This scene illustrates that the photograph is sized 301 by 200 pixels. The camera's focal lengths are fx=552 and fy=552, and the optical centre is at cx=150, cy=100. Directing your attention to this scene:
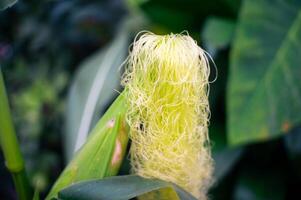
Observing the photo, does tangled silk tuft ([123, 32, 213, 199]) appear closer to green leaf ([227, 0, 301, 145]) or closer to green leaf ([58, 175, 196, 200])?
green leaf ([58, 175, 196, 200])

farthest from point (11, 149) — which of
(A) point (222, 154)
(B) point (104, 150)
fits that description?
(A) point (222, 154)

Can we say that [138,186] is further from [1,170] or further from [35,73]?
[35,73]

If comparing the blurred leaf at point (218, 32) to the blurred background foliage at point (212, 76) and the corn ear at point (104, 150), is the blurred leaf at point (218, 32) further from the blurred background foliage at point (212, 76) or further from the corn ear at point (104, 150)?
the corn ear at point (104, 150)

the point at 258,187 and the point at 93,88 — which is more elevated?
the point at 93,88

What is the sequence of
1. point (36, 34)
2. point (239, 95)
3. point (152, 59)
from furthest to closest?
point (36, 34) < point (239, 95) < point (152, 59)

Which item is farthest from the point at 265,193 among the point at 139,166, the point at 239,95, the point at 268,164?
the point at 139,166

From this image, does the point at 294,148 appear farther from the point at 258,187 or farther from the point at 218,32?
the point at 218,32
